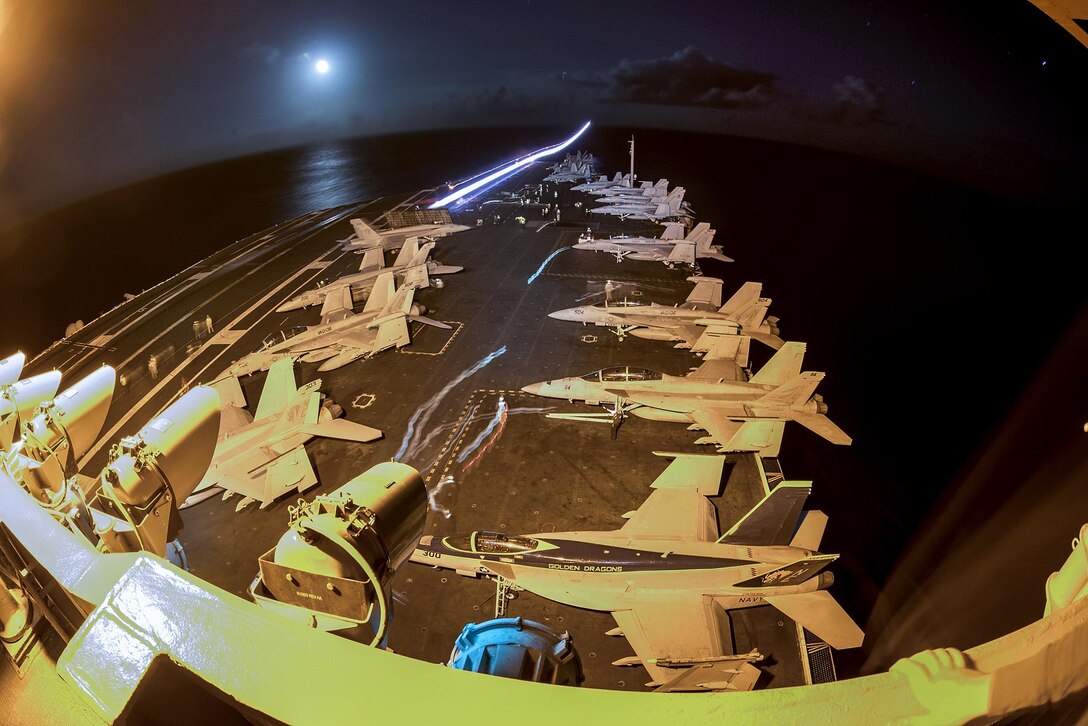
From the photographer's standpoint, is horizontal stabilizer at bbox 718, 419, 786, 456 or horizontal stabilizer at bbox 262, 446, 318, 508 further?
horizontal stabilizer at bbox 718, 419, 786, 456

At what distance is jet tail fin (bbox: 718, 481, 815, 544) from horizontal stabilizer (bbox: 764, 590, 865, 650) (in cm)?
165

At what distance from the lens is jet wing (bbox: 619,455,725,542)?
17047mm

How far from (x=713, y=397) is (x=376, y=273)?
2837 cm

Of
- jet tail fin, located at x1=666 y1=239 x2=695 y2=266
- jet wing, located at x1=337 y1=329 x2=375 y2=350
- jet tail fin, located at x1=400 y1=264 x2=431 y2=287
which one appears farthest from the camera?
jet tail fin, located at x1=666 y1=239 x2=695 y2=266

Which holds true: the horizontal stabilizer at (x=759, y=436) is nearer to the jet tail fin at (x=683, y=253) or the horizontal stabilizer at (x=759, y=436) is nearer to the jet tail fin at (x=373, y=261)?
the jet tail fin at (x=683, y=253)

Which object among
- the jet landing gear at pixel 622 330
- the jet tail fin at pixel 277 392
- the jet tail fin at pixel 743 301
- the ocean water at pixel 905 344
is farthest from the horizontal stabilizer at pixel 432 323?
the ocean water at pixel 905 344

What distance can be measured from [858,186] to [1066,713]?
134157 mm

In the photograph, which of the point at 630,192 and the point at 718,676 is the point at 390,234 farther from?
the point at 718,676

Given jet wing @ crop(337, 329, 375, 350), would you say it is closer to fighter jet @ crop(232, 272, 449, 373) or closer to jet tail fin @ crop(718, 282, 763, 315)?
fighter jet @ crop(232, 272, 449, 373)

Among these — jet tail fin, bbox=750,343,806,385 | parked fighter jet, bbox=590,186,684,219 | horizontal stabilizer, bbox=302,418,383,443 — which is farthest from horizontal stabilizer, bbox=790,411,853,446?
parked fighter jet, bbox=590,186,684,219

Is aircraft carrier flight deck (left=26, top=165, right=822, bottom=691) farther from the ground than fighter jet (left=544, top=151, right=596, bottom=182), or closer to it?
closer to it

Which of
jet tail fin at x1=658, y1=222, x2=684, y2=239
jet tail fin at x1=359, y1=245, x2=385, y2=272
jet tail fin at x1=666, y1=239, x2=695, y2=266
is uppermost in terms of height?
jet tail fin at x1=658, y1=222, x2=684, y2=239

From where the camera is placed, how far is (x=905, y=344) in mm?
40844

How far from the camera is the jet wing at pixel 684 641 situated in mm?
13344
